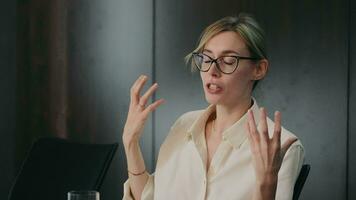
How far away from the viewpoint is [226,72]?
2898 millimetres

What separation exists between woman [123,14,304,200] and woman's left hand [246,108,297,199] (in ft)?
0.93

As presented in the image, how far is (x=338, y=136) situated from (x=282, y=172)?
8.16 feet

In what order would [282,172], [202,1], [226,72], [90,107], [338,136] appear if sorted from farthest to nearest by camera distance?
[90,107] < [202,1] < [338,136] < [226,72] < [282,172]

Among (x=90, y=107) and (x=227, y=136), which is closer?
(x=227, y=136)

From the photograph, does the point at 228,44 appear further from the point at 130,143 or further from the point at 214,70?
the point at 130,143

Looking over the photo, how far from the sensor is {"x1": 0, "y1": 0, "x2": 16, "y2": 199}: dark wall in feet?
19.3

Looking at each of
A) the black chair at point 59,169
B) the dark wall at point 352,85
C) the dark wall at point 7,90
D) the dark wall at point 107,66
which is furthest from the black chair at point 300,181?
the dark wall at point 7,90

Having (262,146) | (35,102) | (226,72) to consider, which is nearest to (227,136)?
(226,72)

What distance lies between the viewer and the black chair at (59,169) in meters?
3.51

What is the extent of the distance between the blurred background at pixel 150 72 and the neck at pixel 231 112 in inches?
86.8

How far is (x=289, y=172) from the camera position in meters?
2.68

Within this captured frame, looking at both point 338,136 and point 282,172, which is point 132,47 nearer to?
point 338,136

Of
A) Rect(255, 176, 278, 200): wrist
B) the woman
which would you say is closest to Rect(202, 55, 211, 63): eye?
the woman

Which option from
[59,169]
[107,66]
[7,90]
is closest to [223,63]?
[59,169]
